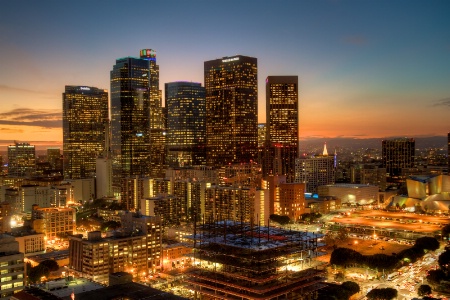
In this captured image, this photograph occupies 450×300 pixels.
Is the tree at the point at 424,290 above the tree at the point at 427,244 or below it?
below

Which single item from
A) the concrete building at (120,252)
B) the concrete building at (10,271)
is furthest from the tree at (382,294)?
the concrete building at (10,271)

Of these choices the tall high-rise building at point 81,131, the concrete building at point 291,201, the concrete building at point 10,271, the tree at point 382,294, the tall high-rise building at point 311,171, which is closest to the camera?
the concrete building at point 10,271

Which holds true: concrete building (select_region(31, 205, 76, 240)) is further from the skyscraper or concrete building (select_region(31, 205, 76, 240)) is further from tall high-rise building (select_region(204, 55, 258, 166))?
the skyscraper

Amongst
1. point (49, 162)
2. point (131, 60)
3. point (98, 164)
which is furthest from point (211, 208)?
point (49, 162)

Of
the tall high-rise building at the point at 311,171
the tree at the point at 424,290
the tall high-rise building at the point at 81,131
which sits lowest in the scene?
the tree at the point at 424,290

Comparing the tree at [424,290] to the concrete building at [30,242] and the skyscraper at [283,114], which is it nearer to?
the concrete building at [30,242]

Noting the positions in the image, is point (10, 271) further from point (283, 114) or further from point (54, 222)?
point (283, 114)
